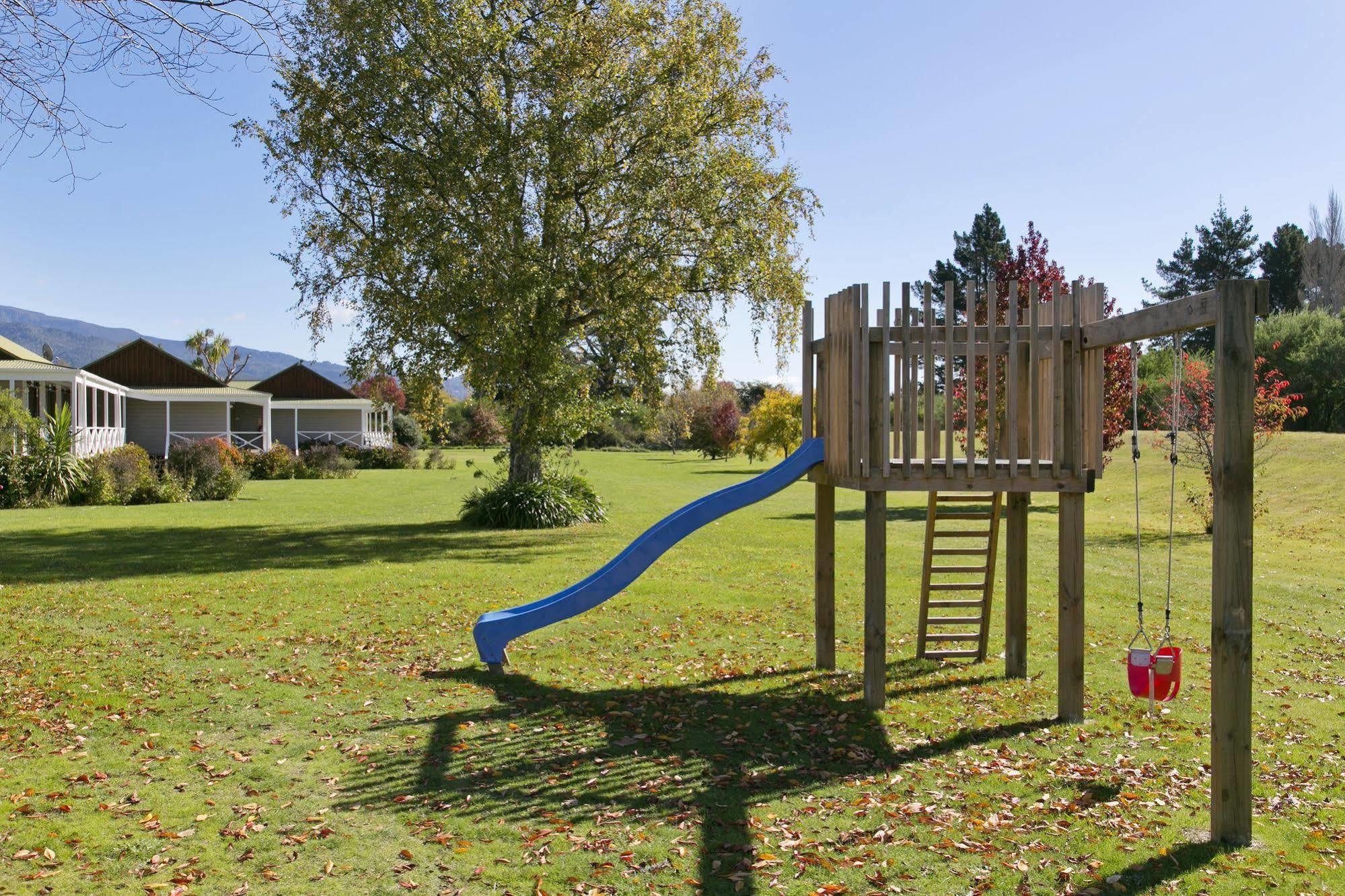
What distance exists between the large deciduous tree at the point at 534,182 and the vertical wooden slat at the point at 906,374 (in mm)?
11913

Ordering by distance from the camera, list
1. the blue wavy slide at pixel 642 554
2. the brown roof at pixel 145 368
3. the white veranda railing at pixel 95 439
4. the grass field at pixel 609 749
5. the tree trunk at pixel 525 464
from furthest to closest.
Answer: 1. the brown roof at pixel 145 368
2. the white veranda railing at pixel 95 439
3. the tree trunk at pixel 525 464
4. the blue wavy slide at pixel 642 554
5. the grass field at pixel 609 749

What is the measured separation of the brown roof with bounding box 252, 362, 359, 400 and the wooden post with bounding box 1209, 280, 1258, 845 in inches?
2067

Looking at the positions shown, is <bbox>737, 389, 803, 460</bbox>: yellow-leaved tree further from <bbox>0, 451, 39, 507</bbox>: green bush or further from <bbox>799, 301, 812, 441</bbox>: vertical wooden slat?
<bbox>799, 301, 812, 441</bbox>: vertical wooden slat

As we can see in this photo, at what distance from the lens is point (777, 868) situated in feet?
15.9

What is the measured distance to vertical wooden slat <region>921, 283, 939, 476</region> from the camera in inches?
281

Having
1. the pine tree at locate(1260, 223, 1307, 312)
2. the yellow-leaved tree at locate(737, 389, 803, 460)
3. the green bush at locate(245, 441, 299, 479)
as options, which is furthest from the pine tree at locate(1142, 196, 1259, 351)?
the green bush at locate(245, 441, 299, 479)

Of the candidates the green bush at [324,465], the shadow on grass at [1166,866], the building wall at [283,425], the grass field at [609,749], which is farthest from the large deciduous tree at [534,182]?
the building wall at [283,425]

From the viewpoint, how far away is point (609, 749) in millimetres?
6742

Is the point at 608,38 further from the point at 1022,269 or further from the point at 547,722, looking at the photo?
the point at 547,722

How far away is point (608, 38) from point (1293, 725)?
17609 millimetres

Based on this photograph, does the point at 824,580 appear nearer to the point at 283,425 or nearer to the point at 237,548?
the point at 237,548

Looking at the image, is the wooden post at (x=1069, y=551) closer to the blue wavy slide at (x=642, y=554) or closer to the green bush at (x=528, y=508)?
the blue wavy slide at (x=642, y=554)

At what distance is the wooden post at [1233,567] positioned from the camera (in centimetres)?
493

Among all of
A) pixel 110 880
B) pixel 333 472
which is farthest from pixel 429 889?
pixel 333 472
